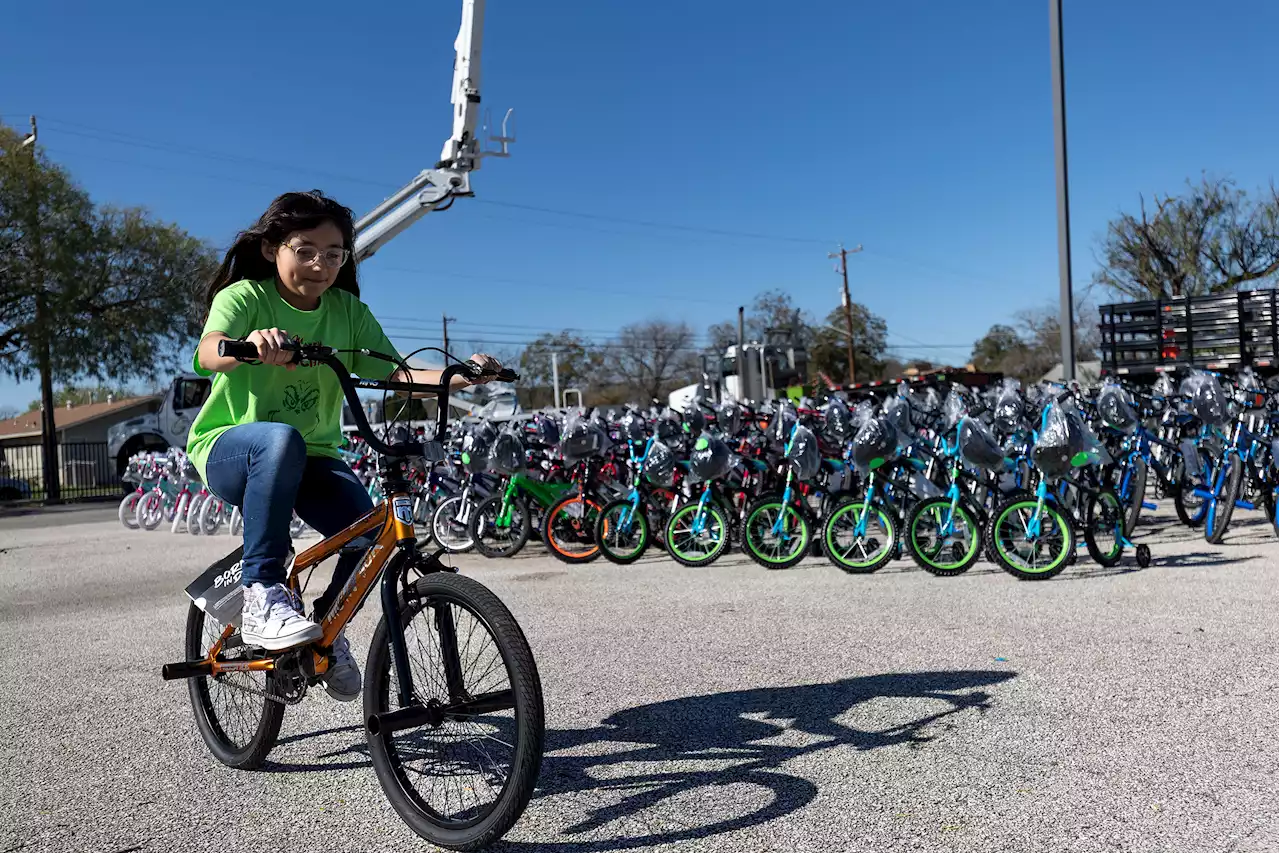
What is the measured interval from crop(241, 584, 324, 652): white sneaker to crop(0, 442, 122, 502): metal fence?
1072 inches

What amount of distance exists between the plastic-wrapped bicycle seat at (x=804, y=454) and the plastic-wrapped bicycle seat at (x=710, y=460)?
53cm

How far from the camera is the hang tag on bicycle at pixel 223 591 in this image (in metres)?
3.11

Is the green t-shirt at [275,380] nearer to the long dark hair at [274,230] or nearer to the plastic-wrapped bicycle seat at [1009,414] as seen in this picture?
the long dark hair at [274,230]

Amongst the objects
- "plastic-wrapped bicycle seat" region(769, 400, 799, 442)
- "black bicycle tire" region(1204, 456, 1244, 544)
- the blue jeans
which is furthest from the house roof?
the blue jeans

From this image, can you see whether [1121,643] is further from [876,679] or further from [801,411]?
[801,411]

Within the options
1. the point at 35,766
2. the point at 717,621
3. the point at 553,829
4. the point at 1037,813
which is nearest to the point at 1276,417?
the point at 717,621

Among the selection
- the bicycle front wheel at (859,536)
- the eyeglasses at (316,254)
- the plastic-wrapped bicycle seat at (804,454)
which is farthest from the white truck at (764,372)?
the eyeglasses at (316,254)

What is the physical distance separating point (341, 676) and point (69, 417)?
71665mm

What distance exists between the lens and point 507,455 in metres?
9.16

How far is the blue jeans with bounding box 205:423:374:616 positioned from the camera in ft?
9.09

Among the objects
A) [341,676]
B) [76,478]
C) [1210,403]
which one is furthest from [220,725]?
[76,478]

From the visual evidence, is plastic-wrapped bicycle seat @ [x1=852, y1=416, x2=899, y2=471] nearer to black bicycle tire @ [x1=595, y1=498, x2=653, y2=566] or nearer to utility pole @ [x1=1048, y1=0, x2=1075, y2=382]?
black bicycle tire @ [x1=595, y1=498, x2=653, y2=566]

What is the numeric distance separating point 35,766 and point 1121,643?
4.59 m

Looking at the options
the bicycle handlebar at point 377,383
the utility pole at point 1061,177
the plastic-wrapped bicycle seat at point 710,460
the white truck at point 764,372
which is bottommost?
the plastic-wrapped bicycle seat at point 710,460
